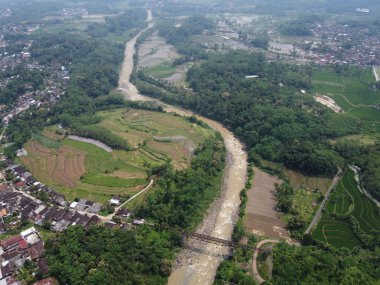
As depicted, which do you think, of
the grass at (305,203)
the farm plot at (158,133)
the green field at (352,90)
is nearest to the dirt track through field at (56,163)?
the farm plot at (158,133)

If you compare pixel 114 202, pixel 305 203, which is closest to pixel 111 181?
pixel 114 202

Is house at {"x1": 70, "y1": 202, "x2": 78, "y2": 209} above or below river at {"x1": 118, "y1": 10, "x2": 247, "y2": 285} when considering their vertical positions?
above

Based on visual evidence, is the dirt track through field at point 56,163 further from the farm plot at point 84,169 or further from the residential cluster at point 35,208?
the residential cluster at point 35,208

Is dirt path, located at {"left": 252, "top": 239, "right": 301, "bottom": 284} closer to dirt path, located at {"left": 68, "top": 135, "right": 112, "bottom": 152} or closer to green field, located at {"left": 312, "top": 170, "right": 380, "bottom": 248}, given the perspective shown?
green field, located at {"left": 312, "top": 170, "right": 380, "bottom": 248}

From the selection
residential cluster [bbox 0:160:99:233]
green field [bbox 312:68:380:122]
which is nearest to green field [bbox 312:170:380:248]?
green field [bbox 312:68:380:122]

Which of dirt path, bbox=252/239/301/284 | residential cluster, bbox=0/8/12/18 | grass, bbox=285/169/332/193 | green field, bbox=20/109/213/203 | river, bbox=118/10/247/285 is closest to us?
dirt path, bbox=252/239/301/284

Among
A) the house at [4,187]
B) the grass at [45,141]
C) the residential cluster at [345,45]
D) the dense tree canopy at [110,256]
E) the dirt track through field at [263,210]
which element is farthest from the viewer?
the residential cluster at [345,45]
